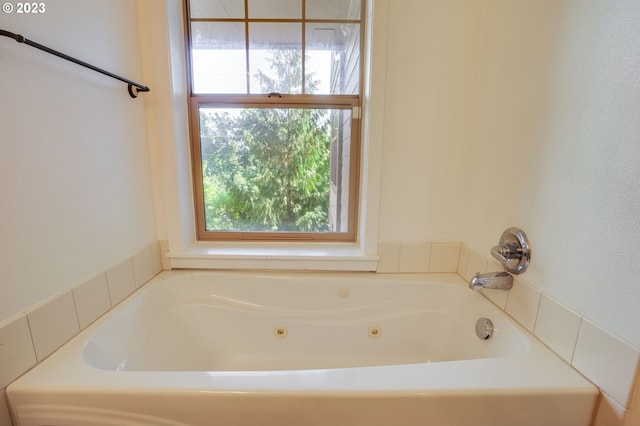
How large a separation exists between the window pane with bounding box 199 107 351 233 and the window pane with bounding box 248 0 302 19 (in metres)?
0.45

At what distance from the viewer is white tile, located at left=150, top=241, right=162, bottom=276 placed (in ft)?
4.20

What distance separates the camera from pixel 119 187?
1.06 meters

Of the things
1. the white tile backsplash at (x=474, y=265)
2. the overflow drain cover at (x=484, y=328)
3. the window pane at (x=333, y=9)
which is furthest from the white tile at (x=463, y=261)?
the window pane at (x=333, y=9)

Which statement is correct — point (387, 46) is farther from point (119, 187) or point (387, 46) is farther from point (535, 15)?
point (119, 187)

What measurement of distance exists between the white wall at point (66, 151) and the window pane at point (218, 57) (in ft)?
0.93

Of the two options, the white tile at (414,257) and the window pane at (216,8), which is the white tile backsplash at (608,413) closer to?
the white tile at (414,257)

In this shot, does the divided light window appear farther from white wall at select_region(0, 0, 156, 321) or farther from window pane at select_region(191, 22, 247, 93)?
white wall at select_region(0, 0, 156, 321)

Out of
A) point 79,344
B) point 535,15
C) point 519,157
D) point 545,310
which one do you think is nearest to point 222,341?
point 79,344

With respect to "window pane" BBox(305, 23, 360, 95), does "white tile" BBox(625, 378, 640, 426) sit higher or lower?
lower

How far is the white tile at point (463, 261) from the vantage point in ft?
4.24

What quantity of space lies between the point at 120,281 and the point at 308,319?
0.82 m

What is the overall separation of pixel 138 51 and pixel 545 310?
185 cm

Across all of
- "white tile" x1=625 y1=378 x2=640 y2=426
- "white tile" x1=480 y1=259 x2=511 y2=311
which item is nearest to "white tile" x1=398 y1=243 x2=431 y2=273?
"white tile" x1=480 y1=259 x2=511 y2=311

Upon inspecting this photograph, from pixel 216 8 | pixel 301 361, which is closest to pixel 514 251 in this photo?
pixel 301 361
